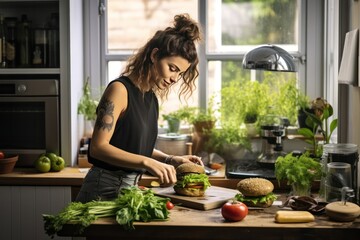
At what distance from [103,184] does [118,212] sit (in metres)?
0.43

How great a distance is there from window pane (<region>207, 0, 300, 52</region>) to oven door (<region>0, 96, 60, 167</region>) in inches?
53.5

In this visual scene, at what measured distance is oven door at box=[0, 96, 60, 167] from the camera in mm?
4062

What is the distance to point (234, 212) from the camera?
265 centimetres

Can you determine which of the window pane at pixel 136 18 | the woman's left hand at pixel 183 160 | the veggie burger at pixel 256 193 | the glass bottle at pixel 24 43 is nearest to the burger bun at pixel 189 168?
the woman's left hand at pixel 183 160

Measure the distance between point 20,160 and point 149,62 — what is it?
4.86 feet

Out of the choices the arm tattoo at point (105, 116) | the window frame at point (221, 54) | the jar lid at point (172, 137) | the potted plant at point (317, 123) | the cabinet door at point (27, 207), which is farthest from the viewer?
the window frame at point (221, 54)

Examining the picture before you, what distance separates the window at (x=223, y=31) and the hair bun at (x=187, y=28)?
1436 mm

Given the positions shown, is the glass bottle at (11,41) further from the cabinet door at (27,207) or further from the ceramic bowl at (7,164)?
the cabinet door at (27,207)

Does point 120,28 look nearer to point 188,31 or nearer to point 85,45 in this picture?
point 85,45

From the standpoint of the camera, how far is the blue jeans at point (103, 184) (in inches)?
120

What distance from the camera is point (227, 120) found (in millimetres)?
4414

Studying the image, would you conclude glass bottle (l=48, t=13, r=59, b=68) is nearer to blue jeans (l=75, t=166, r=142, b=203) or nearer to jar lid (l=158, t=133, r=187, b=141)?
jar lid (l=158, t=133, r=187, b=141)

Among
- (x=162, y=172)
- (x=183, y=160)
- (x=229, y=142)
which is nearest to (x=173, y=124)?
(x=229, y=142)

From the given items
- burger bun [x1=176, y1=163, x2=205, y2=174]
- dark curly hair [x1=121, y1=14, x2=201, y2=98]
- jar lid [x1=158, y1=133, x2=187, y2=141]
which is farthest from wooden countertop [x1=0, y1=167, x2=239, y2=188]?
dark curly hair [x1=121, y1=14, x2=201, y2=98]
